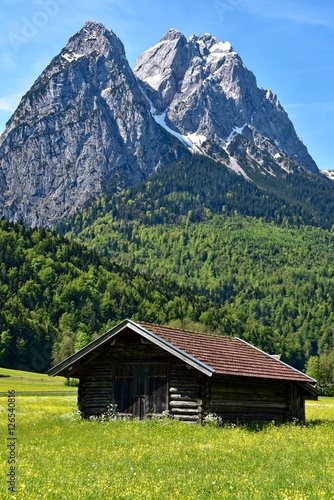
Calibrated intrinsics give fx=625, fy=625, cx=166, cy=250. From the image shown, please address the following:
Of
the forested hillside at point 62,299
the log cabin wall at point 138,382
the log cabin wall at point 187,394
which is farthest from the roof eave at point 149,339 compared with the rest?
the forested hillside at point 62,299

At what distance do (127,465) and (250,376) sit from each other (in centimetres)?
1464

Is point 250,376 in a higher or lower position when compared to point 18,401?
higher

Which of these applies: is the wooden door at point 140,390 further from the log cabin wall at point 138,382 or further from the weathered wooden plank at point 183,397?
the weathered wooden plank at point 183,397

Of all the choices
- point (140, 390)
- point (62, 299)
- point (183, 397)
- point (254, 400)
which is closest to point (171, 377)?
point (183, 397)

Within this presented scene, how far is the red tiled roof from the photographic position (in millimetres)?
31544

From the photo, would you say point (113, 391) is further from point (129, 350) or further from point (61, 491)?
point (61, 491)

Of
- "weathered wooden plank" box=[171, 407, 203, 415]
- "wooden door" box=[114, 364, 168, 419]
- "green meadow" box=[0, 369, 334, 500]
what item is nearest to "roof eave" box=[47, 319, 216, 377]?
"wooden door" box=[114, 364, 168, 419]

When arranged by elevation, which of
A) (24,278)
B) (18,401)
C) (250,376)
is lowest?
(18,401)

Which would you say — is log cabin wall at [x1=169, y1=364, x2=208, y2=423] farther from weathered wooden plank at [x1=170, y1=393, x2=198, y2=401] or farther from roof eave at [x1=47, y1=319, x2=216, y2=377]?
roof eave at [x1=47, y1=319, x2=216, y2=377]

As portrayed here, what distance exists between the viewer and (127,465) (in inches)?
716

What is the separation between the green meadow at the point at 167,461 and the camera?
14320 mm

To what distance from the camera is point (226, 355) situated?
34469mm

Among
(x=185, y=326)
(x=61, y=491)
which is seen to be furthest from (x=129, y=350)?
(x=185, y=326)

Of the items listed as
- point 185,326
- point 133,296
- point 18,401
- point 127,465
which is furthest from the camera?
point 133,296
